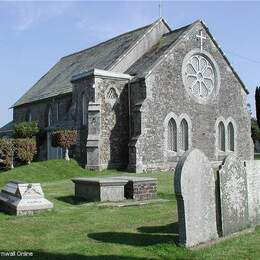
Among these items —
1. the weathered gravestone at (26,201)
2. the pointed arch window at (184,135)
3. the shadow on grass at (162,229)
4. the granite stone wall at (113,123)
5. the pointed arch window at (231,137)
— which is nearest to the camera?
the shadow on grass at (162,229)

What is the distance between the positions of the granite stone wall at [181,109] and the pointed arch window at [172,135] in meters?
0.51

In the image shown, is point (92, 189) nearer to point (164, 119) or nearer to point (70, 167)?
point (70, 167)

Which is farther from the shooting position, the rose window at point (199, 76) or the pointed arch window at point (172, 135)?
the rose window at point (199, 76)

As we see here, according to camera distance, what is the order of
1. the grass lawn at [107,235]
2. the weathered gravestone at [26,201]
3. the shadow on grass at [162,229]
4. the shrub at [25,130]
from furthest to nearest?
the shrub at [25,130]
the weathered gravestone at [26,201]
the shadow on grass at [162,229]
the grass lawn at [107,235]

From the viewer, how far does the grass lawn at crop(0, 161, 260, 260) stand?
812 centimetres

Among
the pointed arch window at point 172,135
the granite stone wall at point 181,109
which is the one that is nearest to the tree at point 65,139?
the granite stone wall at point 181,109

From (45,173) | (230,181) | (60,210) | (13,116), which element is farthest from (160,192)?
(13,116)

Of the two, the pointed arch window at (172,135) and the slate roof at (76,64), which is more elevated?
the slate roof at (76,64)

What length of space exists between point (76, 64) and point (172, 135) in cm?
1461

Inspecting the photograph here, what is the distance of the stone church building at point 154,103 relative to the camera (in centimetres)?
2728

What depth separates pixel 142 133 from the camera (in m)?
26.9

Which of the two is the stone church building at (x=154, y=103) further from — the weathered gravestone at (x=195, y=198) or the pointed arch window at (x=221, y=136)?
the weathered gravestone at (x=195, y=198)

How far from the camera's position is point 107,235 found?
9.49 metres

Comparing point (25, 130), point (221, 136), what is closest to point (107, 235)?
point (221, 136)
